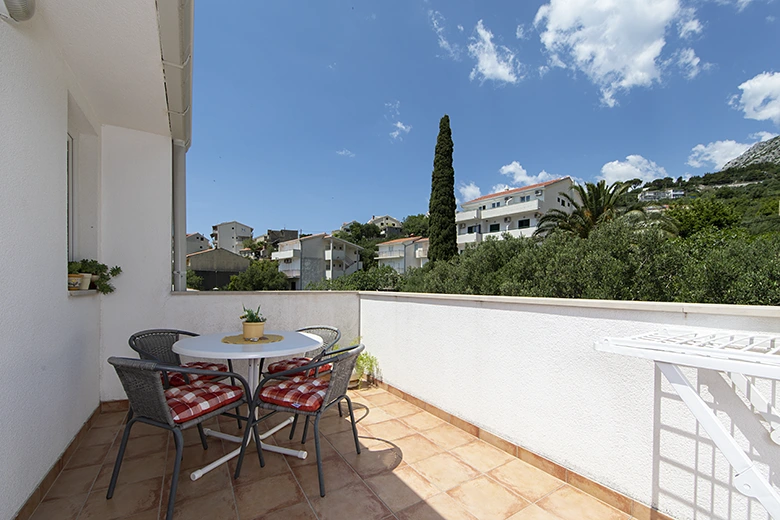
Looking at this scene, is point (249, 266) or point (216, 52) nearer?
point (216, 52)

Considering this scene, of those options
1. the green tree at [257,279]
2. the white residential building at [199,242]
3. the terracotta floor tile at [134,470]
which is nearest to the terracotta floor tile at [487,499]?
the terracotta floor tile at [134,470]

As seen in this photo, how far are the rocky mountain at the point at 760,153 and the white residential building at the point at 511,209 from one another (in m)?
32.7

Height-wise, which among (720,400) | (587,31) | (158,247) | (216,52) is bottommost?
(720,400)

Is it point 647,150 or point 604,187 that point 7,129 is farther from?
point 647,150

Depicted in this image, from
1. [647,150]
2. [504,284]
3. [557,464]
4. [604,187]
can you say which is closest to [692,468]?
[557,464]

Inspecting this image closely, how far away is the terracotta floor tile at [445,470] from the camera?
218cm

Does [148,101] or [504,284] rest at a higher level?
[148,101]

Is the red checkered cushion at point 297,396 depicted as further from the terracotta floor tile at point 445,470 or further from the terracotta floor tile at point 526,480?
the terracotta floor tile at point 526,480

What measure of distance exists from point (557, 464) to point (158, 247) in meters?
3.98

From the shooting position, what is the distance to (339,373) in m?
2.22

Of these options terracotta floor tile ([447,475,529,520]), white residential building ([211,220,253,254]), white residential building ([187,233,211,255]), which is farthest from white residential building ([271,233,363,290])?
terracotta floor tile ([447,475,529,520])

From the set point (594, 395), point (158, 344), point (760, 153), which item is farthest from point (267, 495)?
point (760, 153)

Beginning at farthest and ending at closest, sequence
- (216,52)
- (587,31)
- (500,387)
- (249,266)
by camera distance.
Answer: (249,266), (587,31), (216,52), (500,387)

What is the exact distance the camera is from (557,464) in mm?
2203
